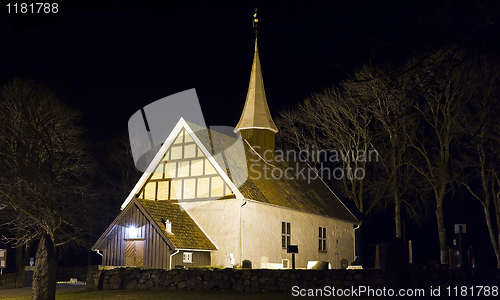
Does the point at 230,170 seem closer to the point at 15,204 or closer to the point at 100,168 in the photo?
the point at 15,204

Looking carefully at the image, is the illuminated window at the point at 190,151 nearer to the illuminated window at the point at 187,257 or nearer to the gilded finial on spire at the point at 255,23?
the illuminated window at the point at 187,257

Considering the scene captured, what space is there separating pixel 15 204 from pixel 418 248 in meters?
34.9

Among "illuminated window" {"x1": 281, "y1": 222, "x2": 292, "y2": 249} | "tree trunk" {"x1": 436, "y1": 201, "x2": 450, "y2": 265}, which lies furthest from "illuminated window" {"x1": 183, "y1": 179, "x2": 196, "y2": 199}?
"tree trunk" {"x1": 436, "y1": 201, "x2": 450, "y2": 265}

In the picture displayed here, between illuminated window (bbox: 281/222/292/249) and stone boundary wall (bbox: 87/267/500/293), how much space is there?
8615 mm

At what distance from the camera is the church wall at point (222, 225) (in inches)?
958

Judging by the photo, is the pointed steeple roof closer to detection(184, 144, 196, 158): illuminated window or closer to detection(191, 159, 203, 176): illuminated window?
detection(184, 144, 196, 158): illuminated window

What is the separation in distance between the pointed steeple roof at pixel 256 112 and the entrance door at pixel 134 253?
11.9 metres

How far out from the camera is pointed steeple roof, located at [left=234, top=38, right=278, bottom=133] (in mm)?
32812

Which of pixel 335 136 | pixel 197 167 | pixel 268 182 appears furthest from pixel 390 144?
pixel 197 167

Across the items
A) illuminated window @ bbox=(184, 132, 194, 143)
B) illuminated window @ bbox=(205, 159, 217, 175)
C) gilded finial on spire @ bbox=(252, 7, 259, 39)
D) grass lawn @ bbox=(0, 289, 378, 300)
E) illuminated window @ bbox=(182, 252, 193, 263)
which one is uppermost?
gilded finial on spire @ bbox=(252, 7, 259, 39)

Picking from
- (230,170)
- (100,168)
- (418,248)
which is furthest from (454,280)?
(418,248)

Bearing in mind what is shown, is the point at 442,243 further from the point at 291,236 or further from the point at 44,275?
the point at 44,275

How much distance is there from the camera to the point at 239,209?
24.5m

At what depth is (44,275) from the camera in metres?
15.2
